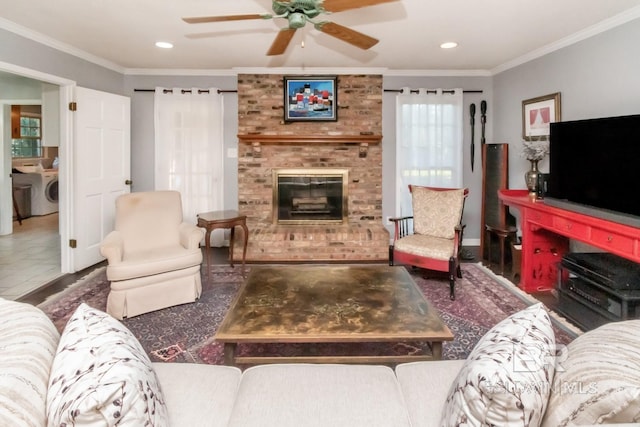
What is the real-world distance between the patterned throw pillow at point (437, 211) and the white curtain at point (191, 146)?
2.59 meters

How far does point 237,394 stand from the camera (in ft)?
4.61

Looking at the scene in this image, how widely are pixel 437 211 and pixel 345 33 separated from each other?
218 cm

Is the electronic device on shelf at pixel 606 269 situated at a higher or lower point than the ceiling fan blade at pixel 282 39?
lower

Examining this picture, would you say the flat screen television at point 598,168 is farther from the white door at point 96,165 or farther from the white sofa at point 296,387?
the white door at point 96,165

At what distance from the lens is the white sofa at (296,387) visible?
89 centimetres

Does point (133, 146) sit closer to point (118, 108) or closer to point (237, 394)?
point (118, 108)

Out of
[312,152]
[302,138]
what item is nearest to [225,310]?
[302,138]

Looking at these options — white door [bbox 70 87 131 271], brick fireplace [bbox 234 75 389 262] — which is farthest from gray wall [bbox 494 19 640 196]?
white door [bbox 70 87 131 271]

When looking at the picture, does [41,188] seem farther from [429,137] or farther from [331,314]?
[331,314]

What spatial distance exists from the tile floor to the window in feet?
10.5

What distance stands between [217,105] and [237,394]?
4519 mm

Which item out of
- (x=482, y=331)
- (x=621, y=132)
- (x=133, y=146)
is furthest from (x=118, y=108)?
(x=621, y=132)

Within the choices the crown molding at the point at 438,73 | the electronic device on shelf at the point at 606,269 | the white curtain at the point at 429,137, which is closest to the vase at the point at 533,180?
the electronic device on shelf at the point at 606,269

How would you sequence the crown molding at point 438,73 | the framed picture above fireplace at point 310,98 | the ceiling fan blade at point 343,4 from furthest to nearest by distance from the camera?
1. the crown molding at point 438,73
2. the framed picture above fireplace at point 310,98
3. the ceiling fan blade at point 343,4
